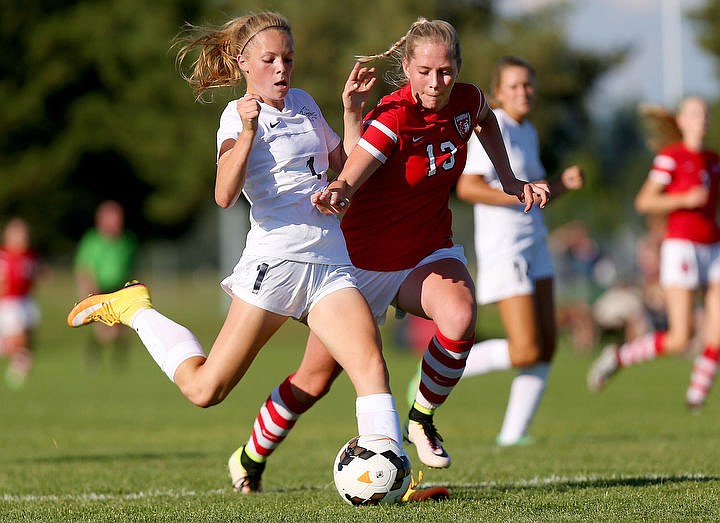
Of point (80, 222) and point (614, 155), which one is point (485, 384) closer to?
point (80, 222)

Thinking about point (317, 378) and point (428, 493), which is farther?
point (317, 378)

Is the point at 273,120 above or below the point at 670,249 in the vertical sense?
above

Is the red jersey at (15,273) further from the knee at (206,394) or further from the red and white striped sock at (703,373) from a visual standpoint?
the knee at (206,394)

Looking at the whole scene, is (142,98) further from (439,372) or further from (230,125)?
(230,125)

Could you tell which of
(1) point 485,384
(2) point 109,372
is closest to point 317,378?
(1) point 485,384

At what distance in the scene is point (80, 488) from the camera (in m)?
6.13

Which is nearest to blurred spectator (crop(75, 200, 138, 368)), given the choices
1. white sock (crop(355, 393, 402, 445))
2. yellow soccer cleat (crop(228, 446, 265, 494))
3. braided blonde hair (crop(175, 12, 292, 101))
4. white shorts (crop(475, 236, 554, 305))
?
white shorts (crop(475, 236, 554, 305))

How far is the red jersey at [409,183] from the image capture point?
553cm

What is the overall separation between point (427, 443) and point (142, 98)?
38.7 meters

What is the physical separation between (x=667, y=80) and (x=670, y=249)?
20.7m

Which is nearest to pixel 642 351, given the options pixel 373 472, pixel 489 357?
pixel 489 357

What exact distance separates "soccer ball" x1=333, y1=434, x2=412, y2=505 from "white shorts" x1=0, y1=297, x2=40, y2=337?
1410 cm

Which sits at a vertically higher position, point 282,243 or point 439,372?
point 282,243

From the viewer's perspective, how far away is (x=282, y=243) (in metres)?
5.17
